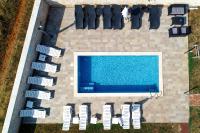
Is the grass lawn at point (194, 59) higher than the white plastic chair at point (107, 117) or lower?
higher

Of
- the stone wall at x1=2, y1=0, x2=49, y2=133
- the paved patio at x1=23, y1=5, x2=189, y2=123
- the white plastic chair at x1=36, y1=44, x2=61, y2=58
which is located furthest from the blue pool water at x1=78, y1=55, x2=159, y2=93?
the stone wall at x1=2, y1=0, x2=49, y2=133

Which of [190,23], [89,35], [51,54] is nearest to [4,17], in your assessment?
[51,54]

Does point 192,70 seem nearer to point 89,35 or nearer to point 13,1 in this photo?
point 89,35

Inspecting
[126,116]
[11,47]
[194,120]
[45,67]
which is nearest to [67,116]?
[45,67]

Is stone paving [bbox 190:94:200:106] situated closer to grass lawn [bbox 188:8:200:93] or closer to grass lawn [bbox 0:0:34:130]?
grass lawn [bbox 188:8:200:93]

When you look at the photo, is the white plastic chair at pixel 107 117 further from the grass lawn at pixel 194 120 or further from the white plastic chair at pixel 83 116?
the grass lawn at pixel 194 120

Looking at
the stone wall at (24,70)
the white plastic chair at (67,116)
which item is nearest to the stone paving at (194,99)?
the white plastic chair at (67,116)
